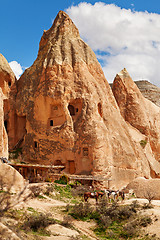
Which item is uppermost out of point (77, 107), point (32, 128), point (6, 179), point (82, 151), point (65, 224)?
point (77, 107)

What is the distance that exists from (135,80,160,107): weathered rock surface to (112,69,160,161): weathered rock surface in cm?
910

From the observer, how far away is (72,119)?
→ 29781 mm

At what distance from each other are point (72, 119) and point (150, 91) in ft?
93.0

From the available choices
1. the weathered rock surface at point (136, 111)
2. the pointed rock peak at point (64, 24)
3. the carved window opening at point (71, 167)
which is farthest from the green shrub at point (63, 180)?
the pointed rock peak at point (64, 24)

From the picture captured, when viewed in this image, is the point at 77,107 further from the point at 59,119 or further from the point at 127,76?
the point at 127,76

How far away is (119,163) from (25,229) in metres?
19.2

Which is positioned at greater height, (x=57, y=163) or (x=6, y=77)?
(x=6, y=77)

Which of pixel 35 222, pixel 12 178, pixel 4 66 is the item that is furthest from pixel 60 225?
pixel 4 66

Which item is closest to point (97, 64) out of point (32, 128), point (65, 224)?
point (32, 128)

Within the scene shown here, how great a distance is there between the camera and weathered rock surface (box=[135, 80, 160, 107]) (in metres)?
53.0

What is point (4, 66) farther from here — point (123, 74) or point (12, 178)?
point (12, 178)

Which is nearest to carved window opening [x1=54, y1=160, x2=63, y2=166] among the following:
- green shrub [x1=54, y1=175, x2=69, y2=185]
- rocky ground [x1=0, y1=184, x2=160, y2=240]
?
green shrub [x1=54, y1=175, x2=69, y2=185]

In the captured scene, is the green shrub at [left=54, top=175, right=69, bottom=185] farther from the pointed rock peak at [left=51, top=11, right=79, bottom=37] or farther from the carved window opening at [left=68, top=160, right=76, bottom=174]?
the pointed rock peak at [left=51, top=11, right=79, bottom=37]

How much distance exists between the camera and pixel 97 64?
3509cm
